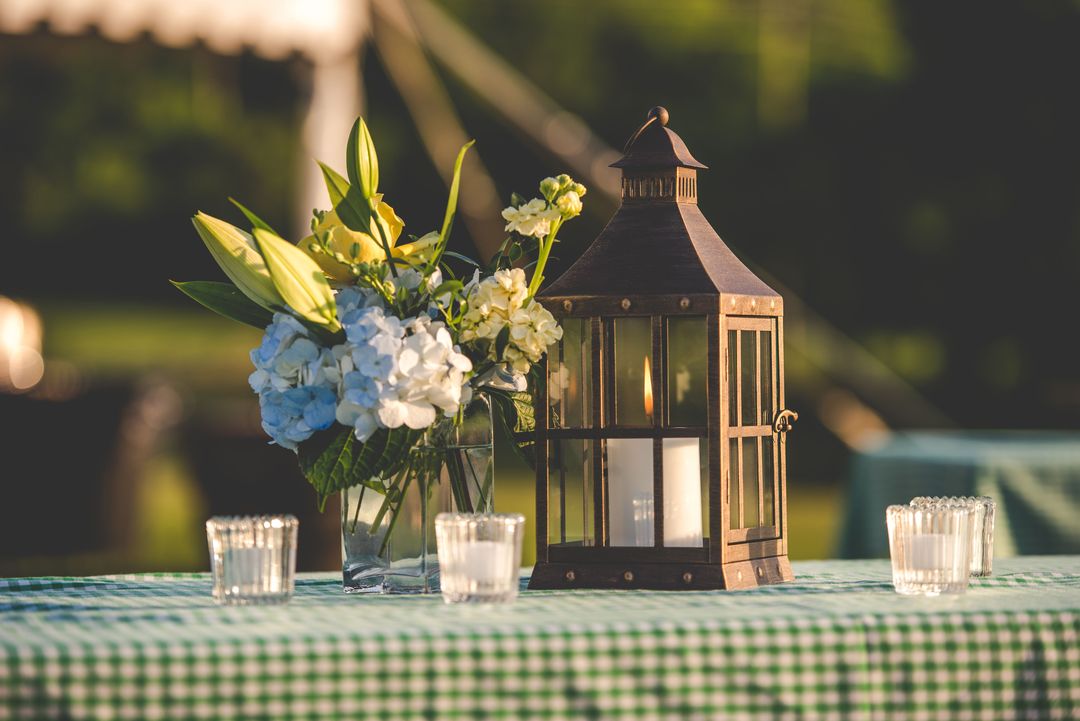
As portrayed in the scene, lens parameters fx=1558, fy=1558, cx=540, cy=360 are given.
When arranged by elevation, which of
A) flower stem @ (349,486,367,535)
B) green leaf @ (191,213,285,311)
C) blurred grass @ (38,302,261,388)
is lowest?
flower stem @ (349,486,367,535)

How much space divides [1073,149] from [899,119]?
181cm

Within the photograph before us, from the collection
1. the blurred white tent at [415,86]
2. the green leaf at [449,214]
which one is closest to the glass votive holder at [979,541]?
the green leaf at [449,214]

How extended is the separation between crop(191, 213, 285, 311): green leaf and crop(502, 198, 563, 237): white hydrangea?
24cm

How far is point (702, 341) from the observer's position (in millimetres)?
1521

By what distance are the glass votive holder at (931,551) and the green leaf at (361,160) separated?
0.60 meters

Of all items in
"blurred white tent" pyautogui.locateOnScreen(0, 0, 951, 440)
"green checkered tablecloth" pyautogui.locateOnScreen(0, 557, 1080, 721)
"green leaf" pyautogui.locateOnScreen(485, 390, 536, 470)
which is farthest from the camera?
"blurred white tent" pyautogui.locateOnScreen(0, 0, 951, 440)

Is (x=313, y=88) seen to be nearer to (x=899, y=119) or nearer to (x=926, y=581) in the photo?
(x=926, y=581)

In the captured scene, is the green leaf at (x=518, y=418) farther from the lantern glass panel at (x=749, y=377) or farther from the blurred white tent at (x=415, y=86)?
the blurred white tent at (x=415, y=86)

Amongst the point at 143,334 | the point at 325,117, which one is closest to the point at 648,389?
the point at 325,117

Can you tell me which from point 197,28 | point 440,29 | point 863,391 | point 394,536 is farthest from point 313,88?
point 394,536

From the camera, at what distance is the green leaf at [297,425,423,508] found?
4.82 feet

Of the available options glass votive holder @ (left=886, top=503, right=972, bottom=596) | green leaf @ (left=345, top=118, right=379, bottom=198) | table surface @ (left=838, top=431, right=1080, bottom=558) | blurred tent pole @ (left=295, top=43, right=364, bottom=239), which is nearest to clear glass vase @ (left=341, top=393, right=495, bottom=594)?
green leaf @ (left=345, top=118, right=379, bottom=198)

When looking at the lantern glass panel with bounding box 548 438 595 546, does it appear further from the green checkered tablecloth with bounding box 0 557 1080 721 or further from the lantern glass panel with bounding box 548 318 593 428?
the green checkered tablecloth with bounding box 0 557 1080 721

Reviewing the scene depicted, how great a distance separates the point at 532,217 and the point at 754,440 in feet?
1.05
